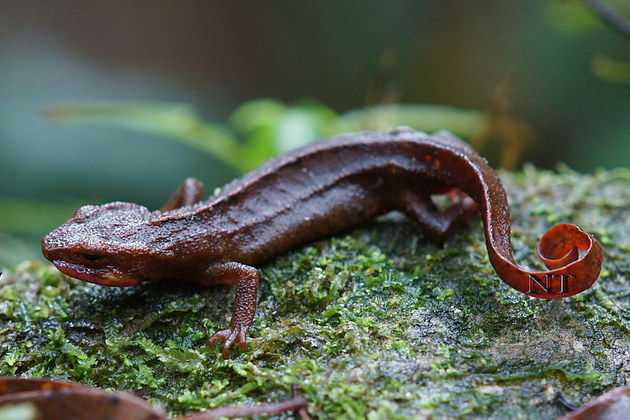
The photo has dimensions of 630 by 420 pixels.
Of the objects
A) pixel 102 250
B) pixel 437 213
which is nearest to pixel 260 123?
pixel 437 213

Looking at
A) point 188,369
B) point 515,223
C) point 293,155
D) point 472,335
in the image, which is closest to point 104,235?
→ point 188,369

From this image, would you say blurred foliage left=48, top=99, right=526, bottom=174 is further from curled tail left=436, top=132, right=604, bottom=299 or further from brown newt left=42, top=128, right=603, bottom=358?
curled tail left=436, top=132, right=604, bottom=299

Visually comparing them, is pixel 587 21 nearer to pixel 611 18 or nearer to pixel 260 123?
pixel 611 18

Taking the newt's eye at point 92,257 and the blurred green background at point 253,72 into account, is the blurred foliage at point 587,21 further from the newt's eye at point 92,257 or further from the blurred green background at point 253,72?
the newt's eye at point 92,257

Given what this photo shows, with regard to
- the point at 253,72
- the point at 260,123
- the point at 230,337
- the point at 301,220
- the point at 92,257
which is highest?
the point at 253,72

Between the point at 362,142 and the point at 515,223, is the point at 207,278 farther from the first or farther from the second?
the point at 515,223

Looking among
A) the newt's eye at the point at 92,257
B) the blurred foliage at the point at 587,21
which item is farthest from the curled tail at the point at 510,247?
the blurred foliage at the point at 587,21
